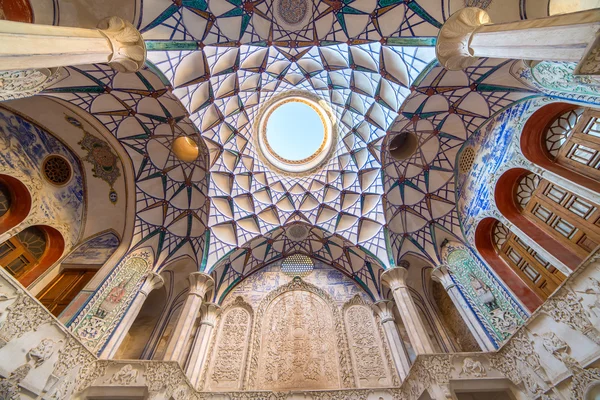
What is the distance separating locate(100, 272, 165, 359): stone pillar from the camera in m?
8.05

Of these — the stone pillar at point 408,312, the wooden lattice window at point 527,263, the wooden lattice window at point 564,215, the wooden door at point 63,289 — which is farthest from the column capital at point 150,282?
the wooden lattice window at point 564,215

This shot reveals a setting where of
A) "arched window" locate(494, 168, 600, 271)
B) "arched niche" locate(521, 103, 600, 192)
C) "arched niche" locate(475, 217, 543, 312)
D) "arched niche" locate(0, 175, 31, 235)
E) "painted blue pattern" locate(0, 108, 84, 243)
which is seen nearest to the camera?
"arched window" locate(494, 168, 600, 271)

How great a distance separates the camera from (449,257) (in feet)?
35.1

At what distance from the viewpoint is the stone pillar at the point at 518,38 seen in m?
3.75

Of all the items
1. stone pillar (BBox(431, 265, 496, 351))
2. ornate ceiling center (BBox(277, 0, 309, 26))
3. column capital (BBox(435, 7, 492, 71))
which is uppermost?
ornate ceiling center (BBox(277, 0, 309, 26))

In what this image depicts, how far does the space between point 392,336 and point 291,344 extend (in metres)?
4.11

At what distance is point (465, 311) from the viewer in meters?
9.26

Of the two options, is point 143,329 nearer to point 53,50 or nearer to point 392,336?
point 392,336

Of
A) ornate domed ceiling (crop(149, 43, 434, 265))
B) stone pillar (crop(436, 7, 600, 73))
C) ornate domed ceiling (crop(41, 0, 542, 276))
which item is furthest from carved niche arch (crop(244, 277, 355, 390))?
stone pillar (crop(436, 7, 600, 73))

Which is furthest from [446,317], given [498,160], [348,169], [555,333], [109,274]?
[109,274]

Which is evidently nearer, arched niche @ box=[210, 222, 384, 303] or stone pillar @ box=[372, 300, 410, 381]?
stone pillar @ box=[372, 300, 410, 381]

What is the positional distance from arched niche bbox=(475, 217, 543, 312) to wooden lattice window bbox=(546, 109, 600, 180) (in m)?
2.80

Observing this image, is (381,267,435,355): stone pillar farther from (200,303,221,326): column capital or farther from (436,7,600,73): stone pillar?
(436,7,600,73): stone pillar

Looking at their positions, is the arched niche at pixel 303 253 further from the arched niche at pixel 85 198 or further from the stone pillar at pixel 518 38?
the stone pillar at pixel 518 38
